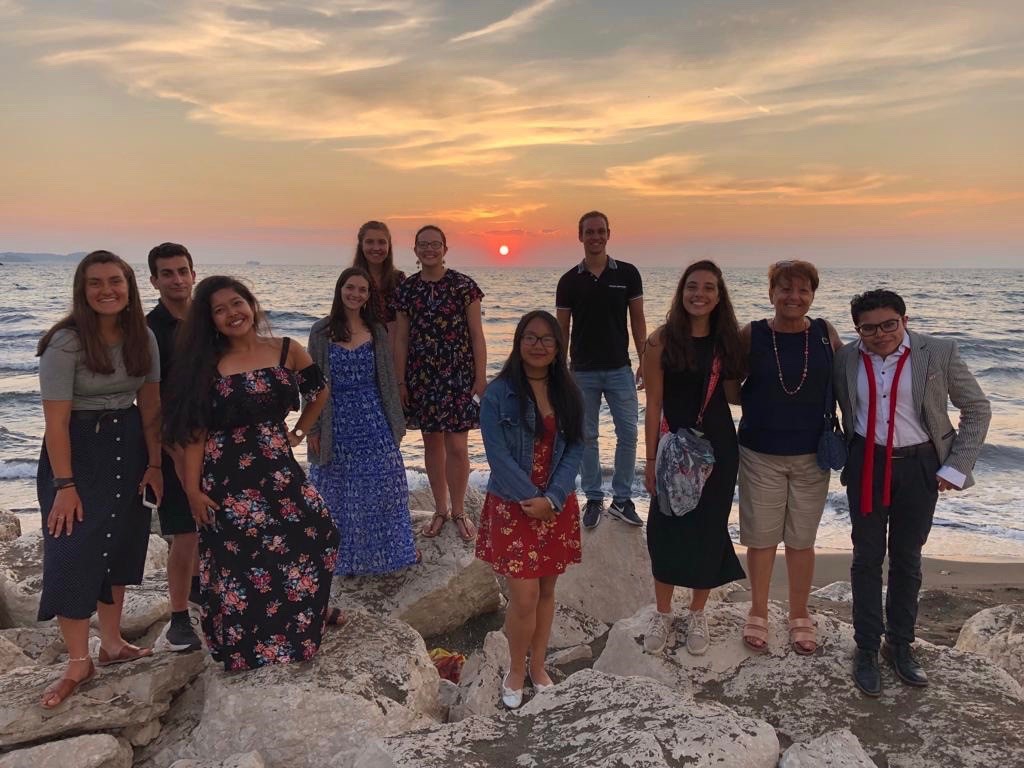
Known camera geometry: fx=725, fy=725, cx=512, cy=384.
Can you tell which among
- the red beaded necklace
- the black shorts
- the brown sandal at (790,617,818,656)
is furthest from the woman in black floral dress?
the brown sandal at (790,617,818,656)

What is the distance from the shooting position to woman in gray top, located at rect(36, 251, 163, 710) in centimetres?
353

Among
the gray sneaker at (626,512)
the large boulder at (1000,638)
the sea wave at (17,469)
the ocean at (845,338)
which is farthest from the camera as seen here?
the sea wave at (17,469)

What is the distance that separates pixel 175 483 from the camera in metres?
4.18

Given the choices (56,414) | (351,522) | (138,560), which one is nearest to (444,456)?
(351,522)

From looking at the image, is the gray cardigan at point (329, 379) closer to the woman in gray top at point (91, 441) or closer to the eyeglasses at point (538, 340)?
the woman in gray top at point (91, 441)

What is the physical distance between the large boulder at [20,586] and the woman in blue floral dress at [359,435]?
258 centimetres

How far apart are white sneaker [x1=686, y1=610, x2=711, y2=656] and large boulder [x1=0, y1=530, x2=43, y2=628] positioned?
16.0ft

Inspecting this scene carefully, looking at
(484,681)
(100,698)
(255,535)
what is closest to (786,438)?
(484,681)

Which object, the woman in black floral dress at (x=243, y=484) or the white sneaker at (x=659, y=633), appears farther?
the white sneaker at (x=659, y=633)

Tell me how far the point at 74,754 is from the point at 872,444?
4144 mm

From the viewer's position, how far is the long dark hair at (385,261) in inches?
209

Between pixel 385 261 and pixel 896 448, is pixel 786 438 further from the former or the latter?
pixel 385 261

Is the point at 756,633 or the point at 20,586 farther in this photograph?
the point at 20,586

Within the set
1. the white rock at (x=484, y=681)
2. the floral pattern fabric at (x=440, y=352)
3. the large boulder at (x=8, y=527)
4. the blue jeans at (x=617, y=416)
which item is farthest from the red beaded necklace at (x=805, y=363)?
the large boulder at (x=8, y=527)
